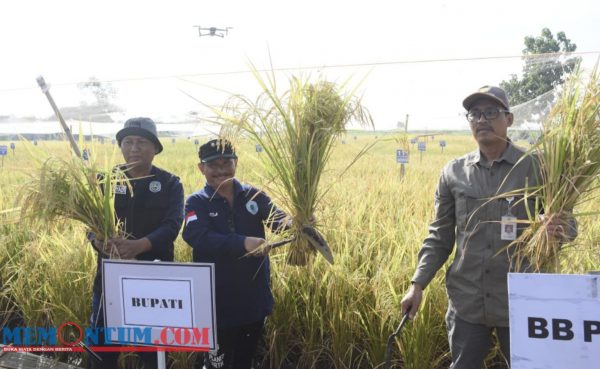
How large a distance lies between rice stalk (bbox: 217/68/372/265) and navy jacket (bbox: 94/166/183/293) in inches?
27.2

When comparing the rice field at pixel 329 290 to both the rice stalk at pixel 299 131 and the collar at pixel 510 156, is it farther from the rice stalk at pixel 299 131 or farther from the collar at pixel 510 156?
the collar at pixel 510 156

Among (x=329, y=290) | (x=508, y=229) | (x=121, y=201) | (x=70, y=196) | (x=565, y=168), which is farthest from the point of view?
(x=329, y=290)

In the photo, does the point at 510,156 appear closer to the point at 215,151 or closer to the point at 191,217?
the point at 215,151

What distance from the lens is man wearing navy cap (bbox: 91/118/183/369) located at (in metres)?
2.39

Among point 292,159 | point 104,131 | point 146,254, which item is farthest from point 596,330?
point 104,131

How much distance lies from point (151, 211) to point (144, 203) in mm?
53

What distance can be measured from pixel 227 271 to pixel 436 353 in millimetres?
1179

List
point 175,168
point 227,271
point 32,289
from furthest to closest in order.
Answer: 1. point 175,168
2. point 32,289
3. point 227,271

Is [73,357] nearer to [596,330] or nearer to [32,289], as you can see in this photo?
[32,289]

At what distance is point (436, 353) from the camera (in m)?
2.51

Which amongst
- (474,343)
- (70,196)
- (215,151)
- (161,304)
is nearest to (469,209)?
(474,343)

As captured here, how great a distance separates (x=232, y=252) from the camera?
214 centimetres

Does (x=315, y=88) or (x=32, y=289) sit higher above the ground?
(x=315, y=88)

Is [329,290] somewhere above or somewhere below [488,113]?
below
